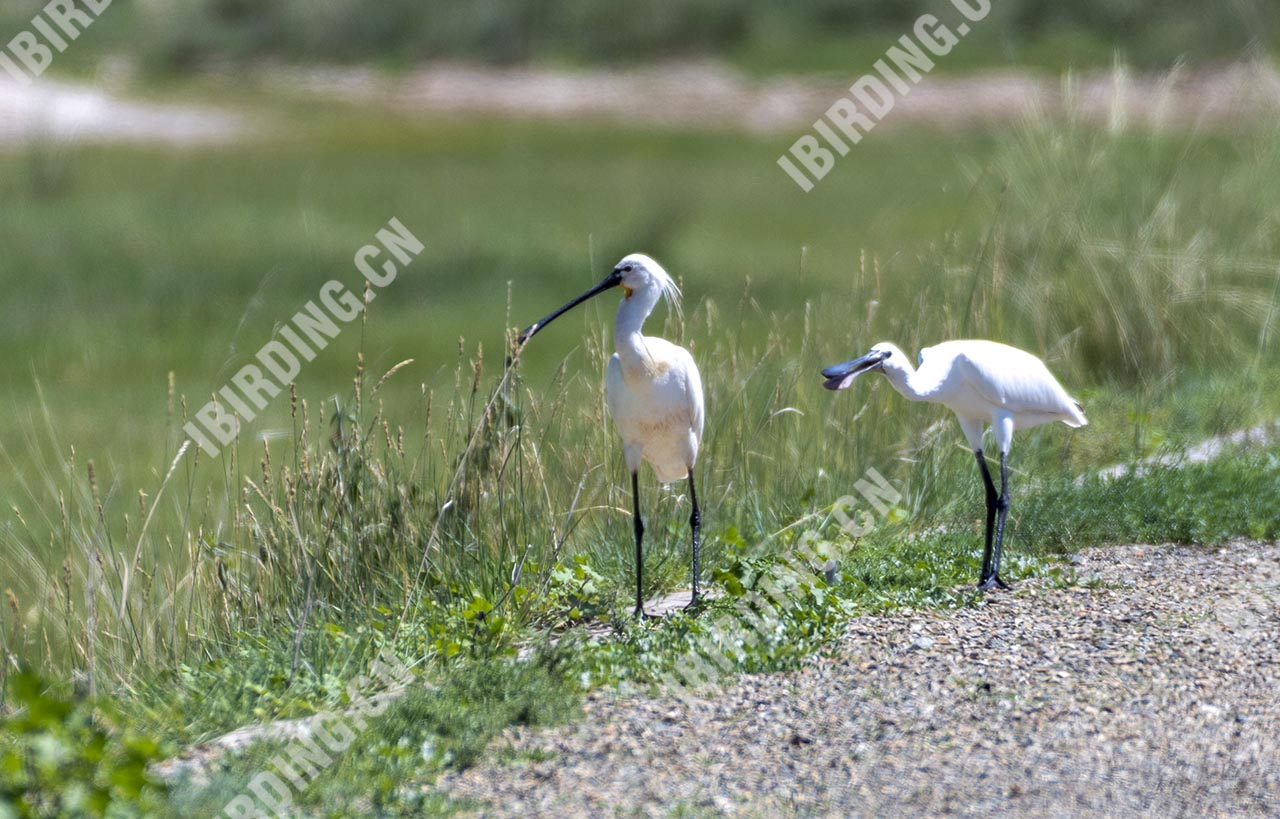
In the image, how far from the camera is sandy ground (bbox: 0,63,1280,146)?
2208cm

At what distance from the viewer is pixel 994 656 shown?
474cm

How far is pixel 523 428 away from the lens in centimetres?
559

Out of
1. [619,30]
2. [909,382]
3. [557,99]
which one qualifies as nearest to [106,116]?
[557,99]

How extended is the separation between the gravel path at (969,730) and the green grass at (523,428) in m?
0.22

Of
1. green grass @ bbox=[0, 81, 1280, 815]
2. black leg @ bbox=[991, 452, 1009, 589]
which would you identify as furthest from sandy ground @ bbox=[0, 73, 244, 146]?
black leg @ bbox=[991, 452, 1009, 589]

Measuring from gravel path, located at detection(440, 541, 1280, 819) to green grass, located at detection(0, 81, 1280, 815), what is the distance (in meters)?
0.22

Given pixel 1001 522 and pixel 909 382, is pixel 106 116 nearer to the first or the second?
pixel 909 382

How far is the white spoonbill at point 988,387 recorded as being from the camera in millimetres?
5359

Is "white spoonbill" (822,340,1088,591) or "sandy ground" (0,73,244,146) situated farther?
"sandy ground" (0,73,244,146)

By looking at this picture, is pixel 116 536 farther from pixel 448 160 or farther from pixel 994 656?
pixel 448 160

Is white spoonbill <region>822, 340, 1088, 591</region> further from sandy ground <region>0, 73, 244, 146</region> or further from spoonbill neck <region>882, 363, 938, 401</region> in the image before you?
sandy ground <region>0, 73, 244, 146</region>

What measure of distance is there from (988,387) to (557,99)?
70.0 feet

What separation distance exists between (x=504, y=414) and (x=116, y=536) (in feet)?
12.5

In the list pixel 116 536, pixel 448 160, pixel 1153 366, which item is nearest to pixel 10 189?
pixel 448 160
